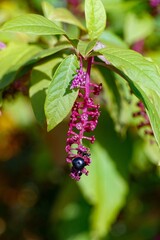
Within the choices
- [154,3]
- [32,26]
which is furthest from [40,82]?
[154,3]

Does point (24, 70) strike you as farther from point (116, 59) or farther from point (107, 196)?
point (107, 196)

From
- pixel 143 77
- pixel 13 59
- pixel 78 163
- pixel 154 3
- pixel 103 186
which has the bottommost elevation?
pixel 103 186

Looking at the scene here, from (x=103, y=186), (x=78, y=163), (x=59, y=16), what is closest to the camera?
(x=78, y=163)

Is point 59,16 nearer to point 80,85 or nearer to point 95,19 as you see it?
point 95,19

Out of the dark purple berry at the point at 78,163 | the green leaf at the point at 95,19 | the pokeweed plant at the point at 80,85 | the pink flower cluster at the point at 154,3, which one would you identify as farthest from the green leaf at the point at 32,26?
the pink flower cluster at the point at 154,3

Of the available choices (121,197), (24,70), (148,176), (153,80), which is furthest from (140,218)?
(153,80)

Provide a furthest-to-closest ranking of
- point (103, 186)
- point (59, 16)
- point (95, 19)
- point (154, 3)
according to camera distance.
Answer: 1. point (103, 186)
2. point (154, 3)
3. point (59, 16)
4. point (95, 19)
